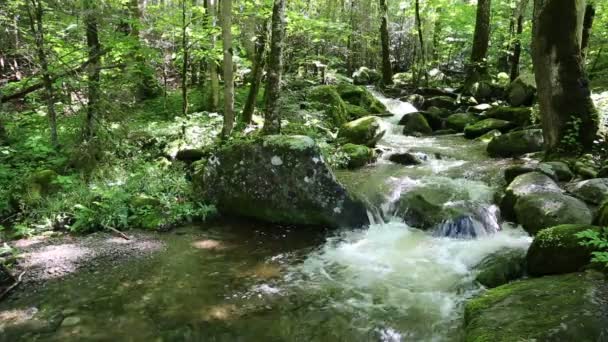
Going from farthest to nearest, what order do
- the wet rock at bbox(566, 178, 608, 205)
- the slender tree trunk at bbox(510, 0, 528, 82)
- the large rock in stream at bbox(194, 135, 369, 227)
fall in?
1. the slender tree trunk at bbox(510, 0, 528, 82)
2. the large rock in stream at bbox(194, 135, 369, 227)
3. the wet rock at bbox(566, 178, 608, 205)

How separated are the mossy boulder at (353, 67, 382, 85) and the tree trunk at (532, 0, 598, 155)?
1419cm

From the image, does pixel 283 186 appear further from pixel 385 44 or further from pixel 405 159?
pixel 385 44

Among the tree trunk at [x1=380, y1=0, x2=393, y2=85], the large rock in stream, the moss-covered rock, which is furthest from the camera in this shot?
the tree trunk at [x1=380, y1=0, x2=393, y2=85]

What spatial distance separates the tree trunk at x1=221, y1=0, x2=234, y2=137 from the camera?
973 centimetres

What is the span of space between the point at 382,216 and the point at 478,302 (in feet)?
11.8

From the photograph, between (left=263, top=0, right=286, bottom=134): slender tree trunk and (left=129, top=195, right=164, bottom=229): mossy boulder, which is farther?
(left=263, top=0, right=286, bottom=134): slender tree trunk

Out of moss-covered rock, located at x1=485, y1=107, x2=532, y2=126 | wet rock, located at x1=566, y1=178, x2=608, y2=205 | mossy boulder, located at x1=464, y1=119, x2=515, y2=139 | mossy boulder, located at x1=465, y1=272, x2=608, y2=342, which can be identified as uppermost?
moss-covered rock, located at x1=485, y1=107, x2=532, y2=126

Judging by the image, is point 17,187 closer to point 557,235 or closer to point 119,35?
point 119,35

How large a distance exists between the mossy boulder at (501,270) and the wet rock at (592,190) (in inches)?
72.8

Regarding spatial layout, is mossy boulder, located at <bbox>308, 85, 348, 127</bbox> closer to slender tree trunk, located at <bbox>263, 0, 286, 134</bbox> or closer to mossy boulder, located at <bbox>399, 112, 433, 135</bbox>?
mossy boulder, located at <bbox>399, 112, 433, 135</bbox>

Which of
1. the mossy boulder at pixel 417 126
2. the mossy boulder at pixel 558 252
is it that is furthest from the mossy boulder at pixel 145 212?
the mossy boulder at pixel 417 126

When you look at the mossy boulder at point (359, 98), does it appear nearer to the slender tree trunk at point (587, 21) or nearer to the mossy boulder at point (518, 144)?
the mossy boulder at point (518, 144)

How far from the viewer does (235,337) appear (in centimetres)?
442

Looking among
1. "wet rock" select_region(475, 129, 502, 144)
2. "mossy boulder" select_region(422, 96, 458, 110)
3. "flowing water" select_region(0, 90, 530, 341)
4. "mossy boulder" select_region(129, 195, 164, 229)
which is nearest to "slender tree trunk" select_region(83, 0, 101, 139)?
"mossy boulder" select_region(129, 195, 164, 229)
